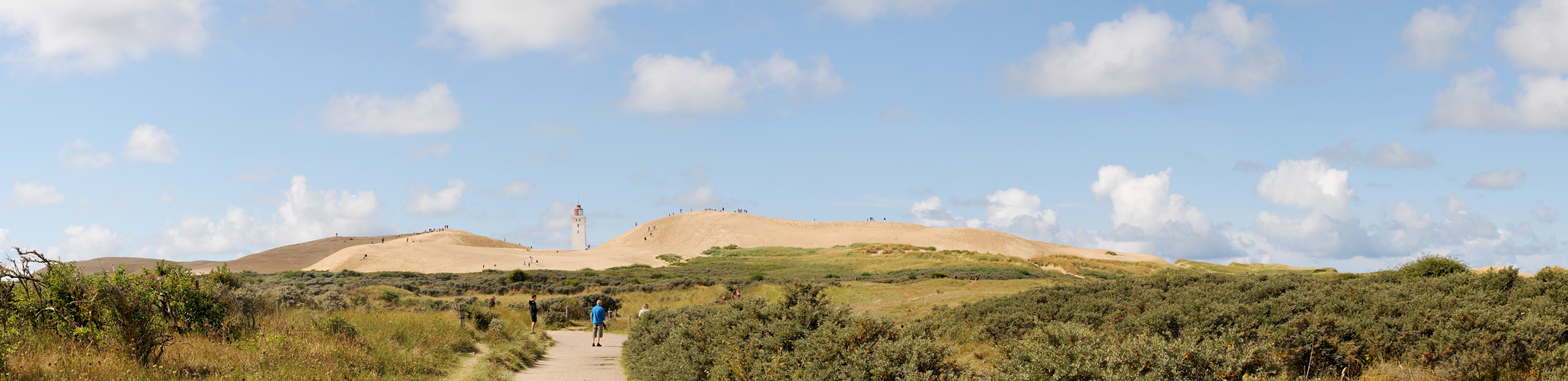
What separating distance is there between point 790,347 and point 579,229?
106538mm

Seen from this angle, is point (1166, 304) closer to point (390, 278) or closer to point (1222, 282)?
point (1222, 282)

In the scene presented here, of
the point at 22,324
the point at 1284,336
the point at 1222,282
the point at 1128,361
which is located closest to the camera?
the point at 1128,361

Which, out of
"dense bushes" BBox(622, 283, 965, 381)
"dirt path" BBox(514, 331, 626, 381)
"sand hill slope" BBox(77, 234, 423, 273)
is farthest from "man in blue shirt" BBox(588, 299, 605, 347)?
"sand hill slope" BBox(77, 234, 423, 273)

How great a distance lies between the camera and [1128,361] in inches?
258

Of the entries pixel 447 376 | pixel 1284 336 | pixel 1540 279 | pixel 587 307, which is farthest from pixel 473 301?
pixel 1540 279

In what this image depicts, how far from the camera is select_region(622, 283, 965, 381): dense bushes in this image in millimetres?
7781

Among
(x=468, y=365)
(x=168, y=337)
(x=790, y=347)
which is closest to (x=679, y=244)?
(x=468, y=365)

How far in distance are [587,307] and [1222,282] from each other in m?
25.5

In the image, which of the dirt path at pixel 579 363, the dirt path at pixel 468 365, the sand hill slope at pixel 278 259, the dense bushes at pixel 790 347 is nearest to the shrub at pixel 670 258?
the sand hill slope at pixel 278 259

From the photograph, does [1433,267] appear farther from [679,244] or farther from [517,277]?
[679,244]

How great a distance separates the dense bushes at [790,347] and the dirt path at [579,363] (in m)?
1.50

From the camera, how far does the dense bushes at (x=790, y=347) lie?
778 cm

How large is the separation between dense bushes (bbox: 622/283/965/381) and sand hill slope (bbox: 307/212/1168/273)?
66.3 meters

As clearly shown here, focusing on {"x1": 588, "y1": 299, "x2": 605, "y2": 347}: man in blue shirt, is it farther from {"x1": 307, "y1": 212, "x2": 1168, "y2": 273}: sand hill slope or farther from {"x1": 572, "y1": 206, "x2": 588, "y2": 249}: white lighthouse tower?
{"x1": 572, "y1": 206, "x2": 588, "y2": 249}: white lighthouse tower
